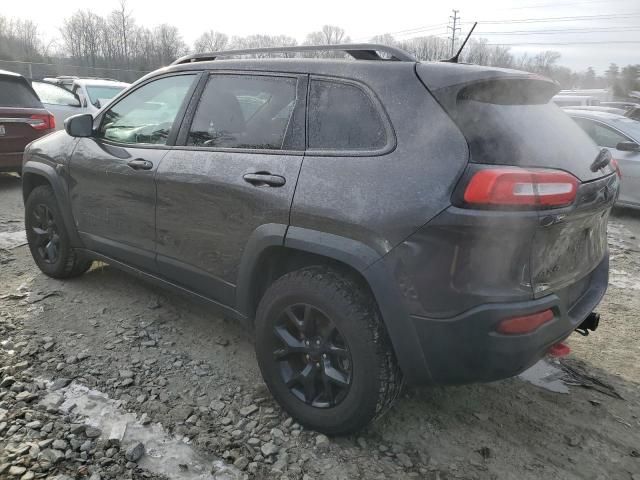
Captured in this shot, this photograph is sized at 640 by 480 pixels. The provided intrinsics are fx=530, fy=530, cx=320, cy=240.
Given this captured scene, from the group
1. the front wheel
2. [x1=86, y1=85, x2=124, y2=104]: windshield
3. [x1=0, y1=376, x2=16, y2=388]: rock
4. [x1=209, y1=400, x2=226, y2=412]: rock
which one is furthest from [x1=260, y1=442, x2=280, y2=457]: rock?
[x1=86, y1=85, x2=124, y2=104]: windshield

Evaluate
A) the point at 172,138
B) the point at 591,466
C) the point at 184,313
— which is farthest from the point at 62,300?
the point at 591,466

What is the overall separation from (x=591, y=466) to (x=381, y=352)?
1.12 m

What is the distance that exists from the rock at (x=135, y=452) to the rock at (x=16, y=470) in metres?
0.42

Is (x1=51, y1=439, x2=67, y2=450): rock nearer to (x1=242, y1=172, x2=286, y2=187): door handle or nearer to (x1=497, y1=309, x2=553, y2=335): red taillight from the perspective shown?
(x1=242, y1=172, x2=286, y2=187): door handle

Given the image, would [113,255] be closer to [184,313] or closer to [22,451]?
[184,313]

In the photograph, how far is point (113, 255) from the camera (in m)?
3.66

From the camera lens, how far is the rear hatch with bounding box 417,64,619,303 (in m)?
2.08

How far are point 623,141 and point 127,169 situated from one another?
6919 millimetres

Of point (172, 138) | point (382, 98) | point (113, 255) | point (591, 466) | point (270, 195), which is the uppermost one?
point (382, 98)

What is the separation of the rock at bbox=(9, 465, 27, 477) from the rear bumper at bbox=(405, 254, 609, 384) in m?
1.72

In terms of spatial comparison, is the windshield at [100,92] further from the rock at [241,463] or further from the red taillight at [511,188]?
the red taillight at [511,188]

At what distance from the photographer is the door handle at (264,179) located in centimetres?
254

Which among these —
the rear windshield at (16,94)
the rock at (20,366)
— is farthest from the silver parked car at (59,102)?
the rock at (20,366)

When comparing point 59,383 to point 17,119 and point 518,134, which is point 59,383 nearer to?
point 518,134
